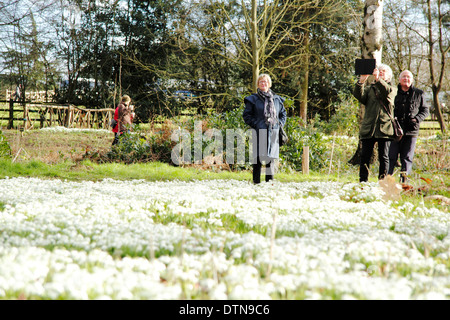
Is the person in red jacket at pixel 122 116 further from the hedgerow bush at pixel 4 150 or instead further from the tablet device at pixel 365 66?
the tablet device at pixel 365 66

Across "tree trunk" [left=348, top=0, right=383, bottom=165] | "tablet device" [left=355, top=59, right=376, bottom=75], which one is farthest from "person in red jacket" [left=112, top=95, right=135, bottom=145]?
"tablet device" [left=355, top=59, right=376, bottom=75]

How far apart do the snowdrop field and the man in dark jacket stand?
1.73 metres

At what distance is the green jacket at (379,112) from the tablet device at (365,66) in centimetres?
21

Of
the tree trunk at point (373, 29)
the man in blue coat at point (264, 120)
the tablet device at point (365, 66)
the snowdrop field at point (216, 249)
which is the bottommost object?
the snowdrop field at point (216, 249)

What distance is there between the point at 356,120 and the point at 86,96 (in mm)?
15499

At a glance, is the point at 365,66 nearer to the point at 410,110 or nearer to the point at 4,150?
the point at 410,110

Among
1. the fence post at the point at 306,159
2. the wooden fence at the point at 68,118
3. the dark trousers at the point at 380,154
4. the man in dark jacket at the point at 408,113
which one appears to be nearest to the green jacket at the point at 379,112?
the dark trousers at the point at 380,154

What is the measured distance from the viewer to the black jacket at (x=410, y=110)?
6.75 m

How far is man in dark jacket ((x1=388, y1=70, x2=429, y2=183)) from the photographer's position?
677 cm

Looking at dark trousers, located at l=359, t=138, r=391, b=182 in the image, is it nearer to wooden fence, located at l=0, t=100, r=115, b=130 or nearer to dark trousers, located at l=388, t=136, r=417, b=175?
dark trousers, located at l=388, t=136, r=417, b=175

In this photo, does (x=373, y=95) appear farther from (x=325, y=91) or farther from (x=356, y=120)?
(x=325, y=91)

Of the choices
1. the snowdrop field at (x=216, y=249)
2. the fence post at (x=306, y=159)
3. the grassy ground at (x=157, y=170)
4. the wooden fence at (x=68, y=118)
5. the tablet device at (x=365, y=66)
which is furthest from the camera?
the wooden fence at (x=68, y=118)

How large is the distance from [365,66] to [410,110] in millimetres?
1136
